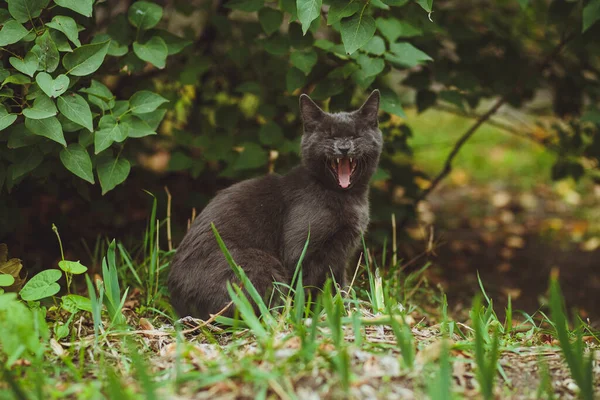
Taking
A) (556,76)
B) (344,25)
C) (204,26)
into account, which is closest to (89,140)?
(344,25)

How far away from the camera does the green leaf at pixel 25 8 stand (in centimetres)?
256

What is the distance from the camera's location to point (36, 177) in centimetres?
300

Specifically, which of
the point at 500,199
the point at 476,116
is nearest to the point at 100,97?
the point at 476,116

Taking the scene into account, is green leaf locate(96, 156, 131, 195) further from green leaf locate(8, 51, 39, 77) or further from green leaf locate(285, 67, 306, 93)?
green leaf locate(285, 67, 306, 93)

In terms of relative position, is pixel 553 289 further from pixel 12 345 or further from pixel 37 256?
pixel 37 256

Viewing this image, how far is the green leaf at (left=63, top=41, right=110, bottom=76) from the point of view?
2.61 m

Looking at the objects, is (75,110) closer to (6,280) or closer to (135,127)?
(135,127)

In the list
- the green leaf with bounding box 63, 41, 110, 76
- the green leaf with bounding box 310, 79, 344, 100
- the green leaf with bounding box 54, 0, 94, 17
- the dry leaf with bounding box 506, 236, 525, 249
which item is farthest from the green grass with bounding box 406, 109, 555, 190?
the green leaf with bounding box 54, 0, 94, 17

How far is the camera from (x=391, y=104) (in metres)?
3.30

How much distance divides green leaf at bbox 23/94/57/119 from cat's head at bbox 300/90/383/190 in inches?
43.1

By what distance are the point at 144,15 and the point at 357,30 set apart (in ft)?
3.38

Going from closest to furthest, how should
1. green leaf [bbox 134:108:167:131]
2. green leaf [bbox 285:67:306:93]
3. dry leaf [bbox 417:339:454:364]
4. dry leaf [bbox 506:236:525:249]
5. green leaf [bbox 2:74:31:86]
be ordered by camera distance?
dry leaf [bbox 417:339:454:364] < green leaf [bbox 2:74:31:86] < green leaf [bbox 134:108:167:131] < green leaf [bbox 285:67:306:93] < dry leaf [bbox 506:236:525:249]

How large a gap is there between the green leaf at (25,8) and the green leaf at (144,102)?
1.71 ft

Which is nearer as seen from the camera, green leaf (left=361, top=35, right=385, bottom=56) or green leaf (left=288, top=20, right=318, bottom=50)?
green leaf (left=361, top=35, right=385, bottom=56)
